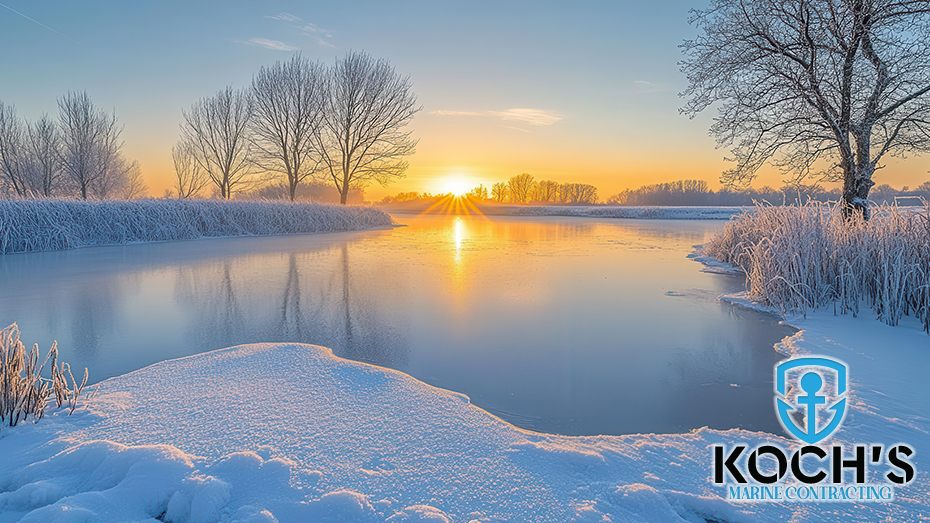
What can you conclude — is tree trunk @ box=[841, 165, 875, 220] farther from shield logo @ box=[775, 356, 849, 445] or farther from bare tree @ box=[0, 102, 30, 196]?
bare tree @ box=[0, 102, 30, 196]

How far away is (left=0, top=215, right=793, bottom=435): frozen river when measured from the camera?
237cm

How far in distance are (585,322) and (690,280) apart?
3423mm

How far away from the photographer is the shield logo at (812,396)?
6.63 feet

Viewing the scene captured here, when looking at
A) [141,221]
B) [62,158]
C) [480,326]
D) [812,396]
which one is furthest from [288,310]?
[62,158]

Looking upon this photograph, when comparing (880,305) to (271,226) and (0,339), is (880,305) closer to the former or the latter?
(0,339)

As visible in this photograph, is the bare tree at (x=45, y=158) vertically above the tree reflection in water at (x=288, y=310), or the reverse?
the bare tree at (x=45, y=158)

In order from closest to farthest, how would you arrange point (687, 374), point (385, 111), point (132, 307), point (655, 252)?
point (687, 374), point (132, 307), point (655, 252), point (385, 111)

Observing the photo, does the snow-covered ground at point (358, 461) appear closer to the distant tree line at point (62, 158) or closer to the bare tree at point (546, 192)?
the distant tree line at point (62, 158)

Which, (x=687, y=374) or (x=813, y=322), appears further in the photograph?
(x=813, y=322)

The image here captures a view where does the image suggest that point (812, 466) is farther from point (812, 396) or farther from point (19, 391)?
point (19, 391)

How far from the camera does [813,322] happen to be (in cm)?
408

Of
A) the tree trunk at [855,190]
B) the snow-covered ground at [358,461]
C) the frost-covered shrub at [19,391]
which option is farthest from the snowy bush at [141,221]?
the tree trunk at [855,190]

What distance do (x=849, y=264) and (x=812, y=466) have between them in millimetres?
3871

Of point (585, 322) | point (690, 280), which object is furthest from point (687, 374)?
point (690, 280)
